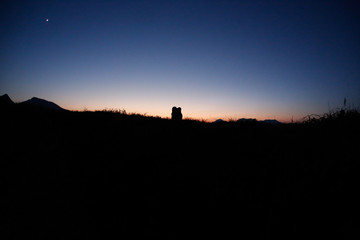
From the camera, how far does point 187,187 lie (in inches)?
90.0

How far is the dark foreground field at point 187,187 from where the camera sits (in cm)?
172

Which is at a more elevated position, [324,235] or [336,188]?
[336,188]

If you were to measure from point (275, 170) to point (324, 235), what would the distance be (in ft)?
3.26

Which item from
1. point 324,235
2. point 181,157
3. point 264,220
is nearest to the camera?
point 324,235

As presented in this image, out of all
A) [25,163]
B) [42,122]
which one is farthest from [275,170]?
[42,122]

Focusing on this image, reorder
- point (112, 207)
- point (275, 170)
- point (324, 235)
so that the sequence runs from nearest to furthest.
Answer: point (324, 235) → point (112, 207) → point (275, 170)

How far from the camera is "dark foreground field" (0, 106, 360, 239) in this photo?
1.72 m

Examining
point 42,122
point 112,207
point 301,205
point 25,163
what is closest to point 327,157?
point 301,205

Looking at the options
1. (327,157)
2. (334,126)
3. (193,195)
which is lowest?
(193,195)

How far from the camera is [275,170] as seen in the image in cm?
240

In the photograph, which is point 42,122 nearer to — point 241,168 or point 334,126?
point 241,168

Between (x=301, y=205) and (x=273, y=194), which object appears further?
(x=273, y=194)

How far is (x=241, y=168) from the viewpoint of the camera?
255 cm

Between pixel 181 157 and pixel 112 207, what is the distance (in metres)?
1.39
